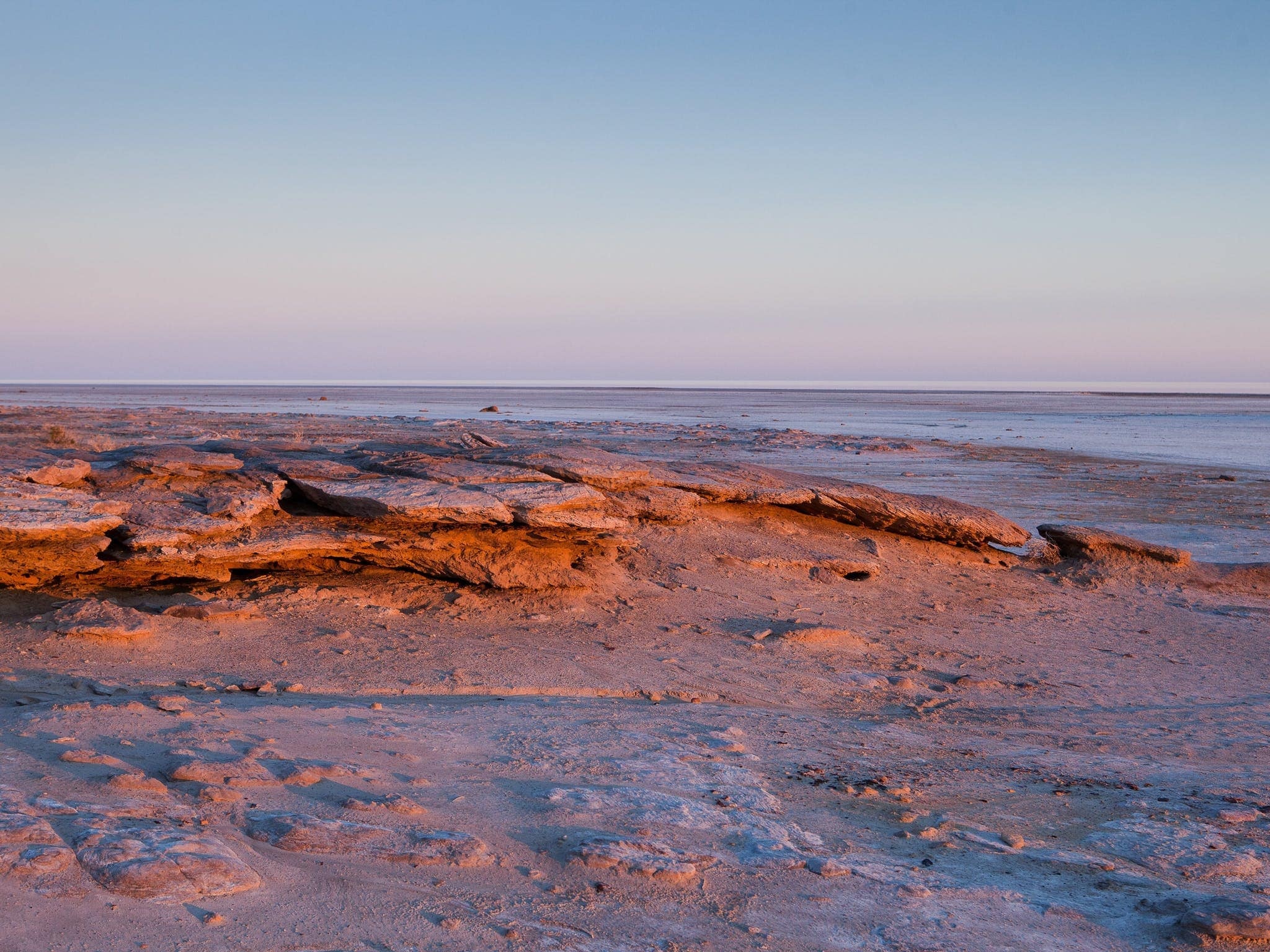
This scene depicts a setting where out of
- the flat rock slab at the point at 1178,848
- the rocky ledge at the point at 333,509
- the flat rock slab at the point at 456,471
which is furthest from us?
the flat rock slab at the point at 456,471

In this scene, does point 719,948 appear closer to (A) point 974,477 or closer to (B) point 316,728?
(B) point 316,728

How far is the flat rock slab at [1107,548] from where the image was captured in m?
12.7

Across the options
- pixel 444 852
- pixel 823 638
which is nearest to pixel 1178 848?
pixel 444 852

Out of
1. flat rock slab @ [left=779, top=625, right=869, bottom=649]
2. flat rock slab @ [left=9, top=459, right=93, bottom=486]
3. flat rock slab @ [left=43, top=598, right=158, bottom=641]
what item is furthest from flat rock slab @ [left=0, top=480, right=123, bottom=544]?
flat rock slab @ [left=779, top=625, right=869, bottom=649]

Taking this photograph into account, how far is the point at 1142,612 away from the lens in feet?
36.7

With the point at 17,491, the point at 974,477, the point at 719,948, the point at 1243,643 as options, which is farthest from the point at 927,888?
the point at 974,477

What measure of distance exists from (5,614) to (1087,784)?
9131 mm

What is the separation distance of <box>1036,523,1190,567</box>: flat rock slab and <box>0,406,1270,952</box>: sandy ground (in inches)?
58.4

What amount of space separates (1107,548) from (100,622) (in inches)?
466

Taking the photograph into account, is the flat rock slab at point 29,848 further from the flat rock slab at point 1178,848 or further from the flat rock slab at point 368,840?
the flat rock slab at point 1178,848

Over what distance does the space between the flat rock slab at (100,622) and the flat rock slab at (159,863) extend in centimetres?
434

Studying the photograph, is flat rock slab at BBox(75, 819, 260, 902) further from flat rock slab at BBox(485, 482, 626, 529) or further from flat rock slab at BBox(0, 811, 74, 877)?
flat rock slab at BBox(485, 482, 626, 529)

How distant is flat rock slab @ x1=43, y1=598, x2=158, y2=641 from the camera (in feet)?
27.2

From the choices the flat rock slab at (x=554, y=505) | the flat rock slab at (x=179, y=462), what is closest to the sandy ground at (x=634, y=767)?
the flat rock slab at (x=554, y=505)
